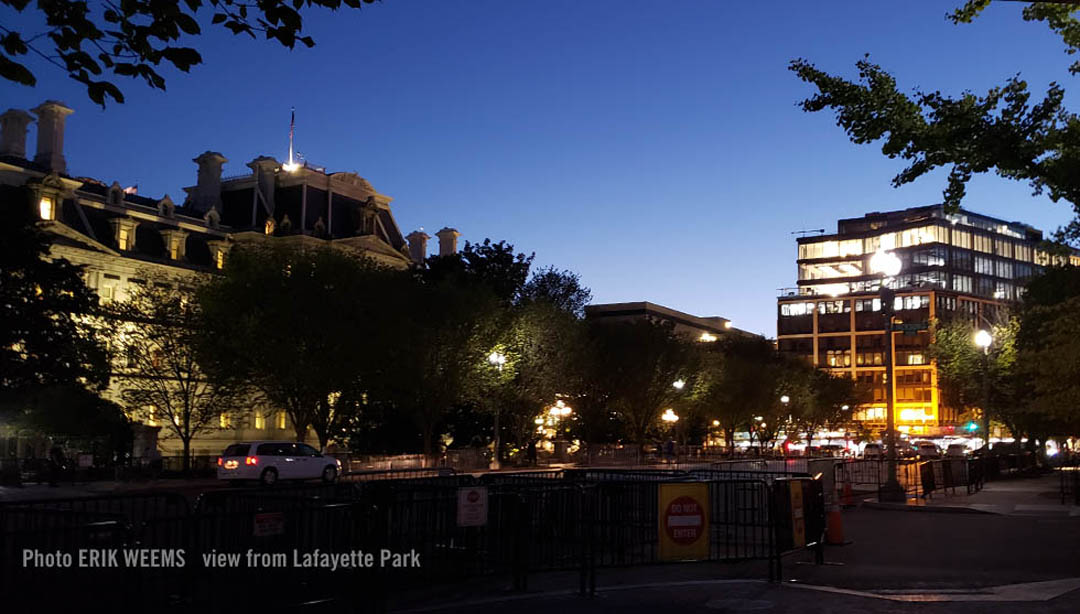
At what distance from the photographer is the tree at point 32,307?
129 feet

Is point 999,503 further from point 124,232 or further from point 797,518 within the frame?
point 124,232

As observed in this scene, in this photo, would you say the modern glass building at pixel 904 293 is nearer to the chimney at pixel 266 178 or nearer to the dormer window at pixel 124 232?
the chimney at pixel 266 178

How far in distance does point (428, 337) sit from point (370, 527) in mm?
42609

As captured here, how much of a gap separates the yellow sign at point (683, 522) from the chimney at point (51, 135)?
72424 millimetres

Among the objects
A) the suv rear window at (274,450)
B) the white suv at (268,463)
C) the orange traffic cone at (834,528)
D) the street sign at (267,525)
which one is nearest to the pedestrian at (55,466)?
the white suv at (268,463)

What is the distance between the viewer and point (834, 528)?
18656 millimetres

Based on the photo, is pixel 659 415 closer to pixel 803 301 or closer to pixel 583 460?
pixel 583 460

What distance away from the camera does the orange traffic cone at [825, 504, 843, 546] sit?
60.7ft

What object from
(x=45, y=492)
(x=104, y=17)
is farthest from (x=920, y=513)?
(x=45, y=492)

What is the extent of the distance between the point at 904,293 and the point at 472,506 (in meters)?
162

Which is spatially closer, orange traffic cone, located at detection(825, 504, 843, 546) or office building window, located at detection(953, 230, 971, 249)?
orange traffic cone, located at detection(825, 504, 843, 546)

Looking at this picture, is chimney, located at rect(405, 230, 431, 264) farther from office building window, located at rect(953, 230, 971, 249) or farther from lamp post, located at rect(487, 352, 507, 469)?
office building window, located at rect(953, 230, 971, 249)

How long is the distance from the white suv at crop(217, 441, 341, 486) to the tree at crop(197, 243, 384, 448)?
7.49 m

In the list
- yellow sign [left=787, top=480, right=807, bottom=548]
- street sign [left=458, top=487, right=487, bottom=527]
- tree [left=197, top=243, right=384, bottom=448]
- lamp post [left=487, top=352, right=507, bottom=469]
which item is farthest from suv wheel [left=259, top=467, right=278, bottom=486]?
street sign [left=458, top=487, right=487, bottom=527]
